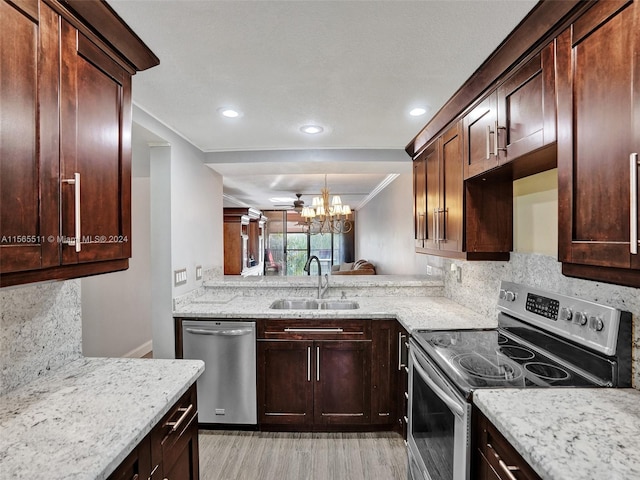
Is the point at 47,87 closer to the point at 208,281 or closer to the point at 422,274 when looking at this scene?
the point at 208,281

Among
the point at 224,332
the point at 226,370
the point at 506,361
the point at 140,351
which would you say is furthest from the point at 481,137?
the point at 140,351

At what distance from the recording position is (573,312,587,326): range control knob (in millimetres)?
1327

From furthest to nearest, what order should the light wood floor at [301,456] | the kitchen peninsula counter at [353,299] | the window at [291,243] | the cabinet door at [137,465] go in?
the window at [291,243] < the kitchen peninsula counter at [353,299] < the light wood floor at [301,456] < the cabinet door at [137,465]

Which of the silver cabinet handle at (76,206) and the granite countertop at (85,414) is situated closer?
the granite countertop at (85,414)

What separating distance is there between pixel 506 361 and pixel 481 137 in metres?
1.12

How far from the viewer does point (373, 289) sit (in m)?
3.15

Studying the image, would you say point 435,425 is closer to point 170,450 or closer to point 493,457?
point 493,457

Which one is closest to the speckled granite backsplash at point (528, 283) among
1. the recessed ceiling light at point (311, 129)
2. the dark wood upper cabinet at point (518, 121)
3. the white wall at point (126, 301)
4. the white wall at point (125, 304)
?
the dark wood upper cabinet at point (518, 121)

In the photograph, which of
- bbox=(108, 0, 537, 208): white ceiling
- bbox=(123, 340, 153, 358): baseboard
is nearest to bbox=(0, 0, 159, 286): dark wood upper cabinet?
bbox=(108, 0, 537, 208): white ceiling

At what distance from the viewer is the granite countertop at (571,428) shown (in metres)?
0.82

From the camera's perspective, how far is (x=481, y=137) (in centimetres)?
175

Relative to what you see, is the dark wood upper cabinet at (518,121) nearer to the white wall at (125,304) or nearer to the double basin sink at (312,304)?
the double basin sink at (312,304)

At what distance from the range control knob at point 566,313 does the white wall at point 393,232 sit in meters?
2.01

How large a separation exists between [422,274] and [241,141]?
7.34 ft
